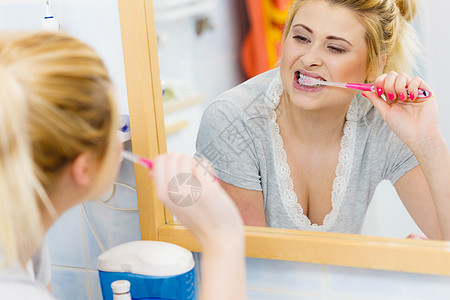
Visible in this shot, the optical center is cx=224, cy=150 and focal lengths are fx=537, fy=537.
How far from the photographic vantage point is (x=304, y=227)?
3.10ft

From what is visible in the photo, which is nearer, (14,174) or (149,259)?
(14,174)

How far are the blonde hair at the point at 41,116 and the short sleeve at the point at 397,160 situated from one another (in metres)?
0.48

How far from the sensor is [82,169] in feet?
2.14

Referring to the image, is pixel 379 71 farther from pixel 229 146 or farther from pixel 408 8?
pixel 229 146

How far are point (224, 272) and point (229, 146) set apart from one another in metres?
0.34

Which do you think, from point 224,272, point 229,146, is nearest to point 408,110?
point 229,146

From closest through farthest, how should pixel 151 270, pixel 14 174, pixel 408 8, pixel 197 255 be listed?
1. pixel 14 174
2. pixel 408 8
3. pixel 151 270
4. pixel 197 255

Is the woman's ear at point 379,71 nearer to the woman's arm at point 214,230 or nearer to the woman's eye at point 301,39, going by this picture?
the woman's eye at point 301,39

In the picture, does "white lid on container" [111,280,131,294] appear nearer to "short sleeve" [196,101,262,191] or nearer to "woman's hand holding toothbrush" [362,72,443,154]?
"short sleeve" [196,101,262,191]

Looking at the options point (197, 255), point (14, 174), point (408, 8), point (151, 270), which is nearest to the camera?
point (14, 174)

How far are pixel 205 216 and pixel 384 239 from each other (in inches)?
14.2

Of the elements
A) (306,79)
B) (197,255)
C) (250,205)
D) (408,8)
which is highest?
(408,8)

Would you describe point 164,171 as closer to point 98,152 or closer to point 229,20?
point 98,152

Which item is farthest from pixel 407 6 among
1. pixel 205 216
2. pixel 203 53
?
pixel 205 216
